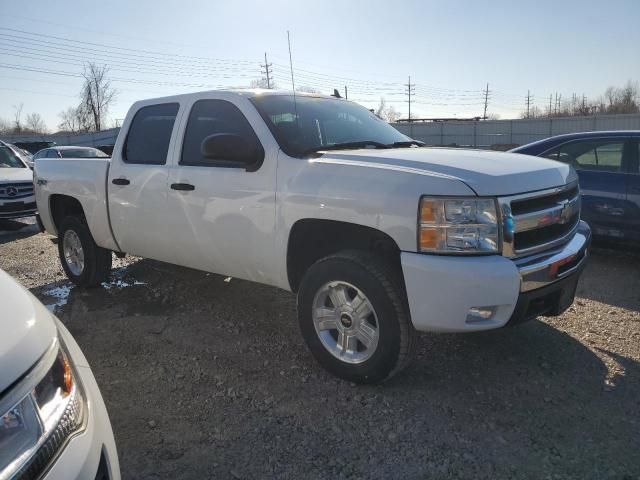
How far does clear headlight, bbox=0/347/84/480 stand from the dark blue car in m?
5.76

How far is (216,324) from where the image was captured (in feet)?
14.8

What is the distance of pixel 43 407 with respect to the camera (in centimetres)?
155

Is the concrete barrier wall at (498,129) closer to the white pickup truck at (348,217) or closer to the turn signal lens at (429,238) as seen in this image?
the white pickup truck at (348,217)

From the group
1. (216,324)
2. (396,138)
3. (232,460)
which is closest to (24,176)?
(216,324)

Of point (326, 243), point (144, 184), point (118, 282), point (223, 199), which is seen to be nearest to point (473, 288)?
point (326, 243)

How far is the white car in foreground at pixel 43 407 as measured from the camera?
1433mm

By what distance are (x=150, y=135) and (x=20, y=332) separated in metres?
3.39

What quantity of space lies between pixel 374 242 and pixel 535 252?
0.98m

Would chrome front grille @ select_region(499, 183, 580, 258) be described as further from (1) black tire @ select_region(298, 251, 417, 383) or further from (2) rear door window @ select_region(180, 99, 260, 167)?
(2) rear door window @ select_region(180, 99, 260, 167)

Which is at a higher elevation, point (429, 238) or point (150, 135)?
point (150, 135)

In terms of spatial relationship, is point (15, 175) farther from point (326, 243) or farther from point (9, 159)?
point (326, 243)

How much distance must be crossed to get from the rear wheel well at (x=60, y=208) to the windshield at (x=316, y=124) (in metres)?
3.00

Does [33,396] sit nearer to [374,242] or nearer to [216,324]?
[374,242]

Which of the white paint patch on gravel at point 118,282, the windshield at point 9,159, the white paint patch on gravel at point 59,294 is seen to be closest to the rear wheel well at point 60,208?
the white paint patch on gravel at point 59,294
